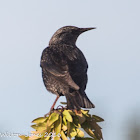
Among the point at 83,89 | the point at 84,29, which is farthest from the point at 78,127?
the point at 84,29

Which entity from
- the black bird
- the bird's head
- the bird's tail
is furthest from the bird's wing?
the bird's head

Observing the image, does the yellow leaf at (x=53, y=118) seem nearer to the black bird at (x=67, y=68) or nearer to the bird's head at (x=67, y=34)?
the black bird at (x=67, y=68)

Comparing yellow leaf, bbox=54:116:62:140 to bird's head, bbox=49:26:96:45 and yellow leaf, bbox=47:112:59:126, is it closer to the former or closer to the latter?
yellow leaf, bbox=47:112:59:126

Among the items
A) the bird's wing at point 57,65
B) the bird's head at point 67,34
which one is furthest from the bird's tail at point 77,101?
the bird's head at point 67,34

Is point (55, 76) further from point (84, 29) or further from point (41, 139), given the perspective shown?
point (41, 139)

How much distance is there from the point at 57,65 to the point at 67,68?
146 mm

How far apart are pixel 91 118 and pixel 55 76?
120 centimetres

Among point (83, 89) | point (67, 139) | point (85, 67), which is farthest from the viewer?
point (85, 67)

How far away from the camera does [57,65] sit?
5160 millimetres

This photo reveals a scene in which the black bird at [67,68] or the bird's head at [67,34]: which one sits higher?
the bird's head at [67,34]

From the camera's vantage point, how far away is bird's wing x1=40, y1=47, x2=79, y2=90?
194 inches

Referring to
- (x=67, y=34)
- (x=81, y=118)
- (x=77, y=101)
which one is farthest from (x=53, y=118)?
(x=67, y=34)

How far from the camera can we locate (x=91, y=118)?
4.13m

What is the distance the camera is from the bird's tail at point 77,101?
4.52 meters
